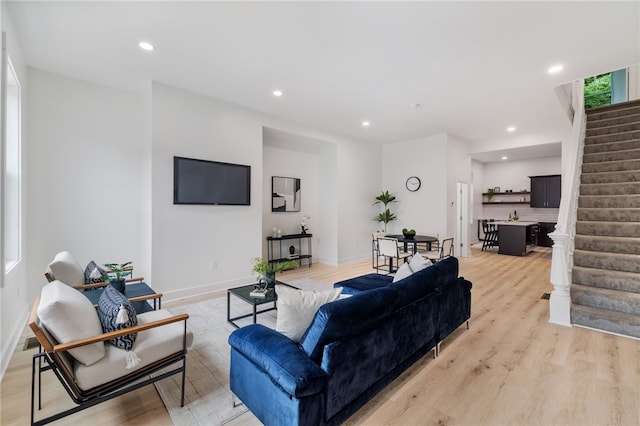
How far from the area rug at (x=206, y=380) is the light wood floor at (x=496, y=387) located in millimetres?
91

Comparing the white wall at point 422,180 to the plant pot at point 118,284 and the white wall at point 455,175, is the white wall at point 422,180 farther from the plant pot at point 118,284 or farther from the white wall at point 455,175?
the plant pot at point 118,284

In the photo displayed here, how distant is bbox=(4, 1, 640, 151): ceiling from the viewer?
7.83ft

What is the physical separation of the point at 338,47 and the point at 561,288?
12.0 feet

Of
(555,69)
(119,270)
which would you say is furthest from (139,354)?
(555,69)

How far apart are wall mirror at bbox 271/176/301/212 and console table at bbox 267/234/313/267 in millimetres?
644

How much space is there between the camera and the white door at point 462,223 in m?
6.99

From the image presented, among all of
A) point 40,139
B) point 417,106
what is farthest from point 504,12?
point 40,139

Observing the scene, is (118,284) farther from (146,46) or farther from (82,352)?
(146,46)

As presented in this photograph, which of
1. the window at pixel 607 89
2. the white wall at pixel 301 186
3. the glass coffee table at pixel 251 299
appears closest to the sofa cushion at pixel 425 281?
the glass coffee table at pixel 251 299

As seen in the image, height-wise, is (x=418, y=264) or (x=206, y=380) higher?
(x=418, y=264)

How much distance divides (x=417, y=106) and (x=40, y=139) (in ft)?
17.4

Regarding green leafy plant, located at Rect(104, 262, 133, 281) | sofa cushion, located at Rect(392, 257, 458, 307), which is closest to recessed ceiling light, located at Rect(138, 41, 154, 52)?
green leafy plant, located at Rect(104, 262, 133, 281)

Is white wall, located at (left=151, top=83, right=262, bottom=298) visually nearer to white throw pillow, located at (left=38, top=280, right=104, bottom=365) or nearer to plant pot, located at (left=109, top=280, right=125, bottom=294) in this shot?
plant pot, located at (left=109, top=280, right=125, bottom=294)

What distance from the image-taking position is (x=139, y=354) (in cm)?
173
